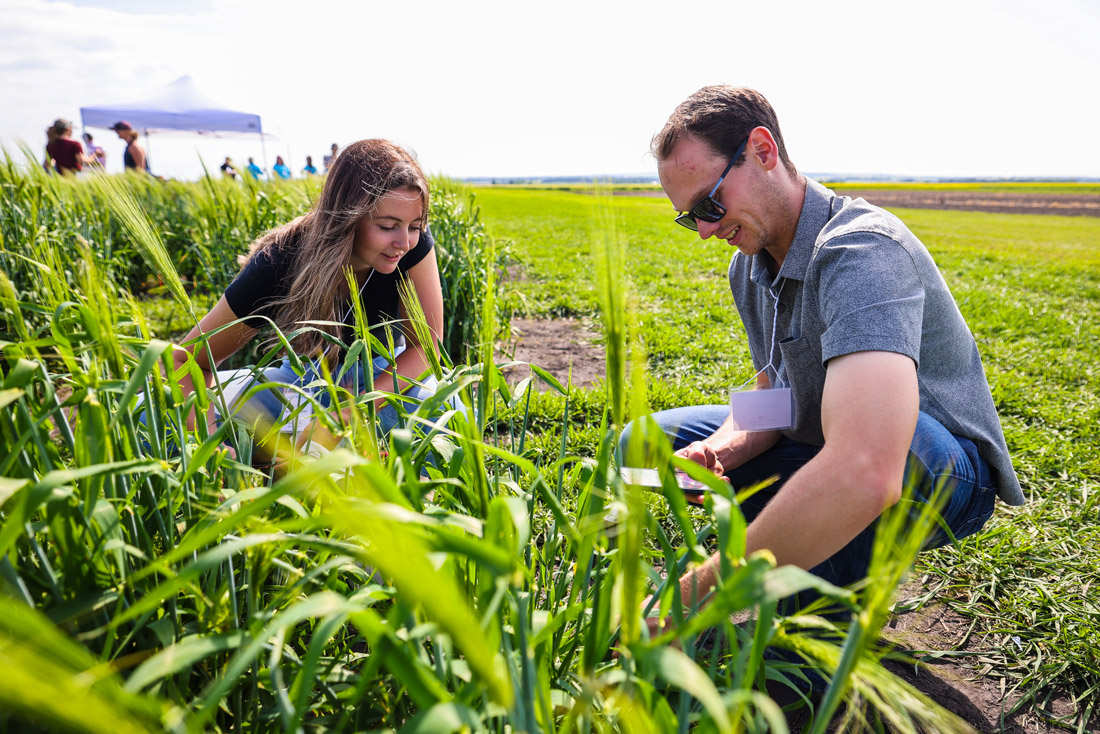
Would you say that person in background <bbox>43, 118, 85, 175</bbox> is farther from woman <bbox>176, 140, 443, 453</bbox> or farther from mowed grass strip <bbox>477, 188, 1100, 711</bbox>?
woman <bbox>176, 140, 443, 453</bbox>

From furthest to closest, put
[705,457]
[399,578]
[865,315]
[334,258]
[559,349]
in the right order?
1. [559,349]
2. [334,258]
3. [705,457]
4. [865,315]
5. [399,578]

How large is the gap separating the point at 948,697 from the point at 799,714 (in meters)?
0.42

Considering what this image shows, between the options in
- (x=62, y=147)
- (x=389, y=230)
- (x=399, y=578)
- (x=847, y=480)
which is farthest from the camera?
(x=62, y=147)

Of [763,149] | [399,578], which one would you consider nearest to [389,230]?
[763,149]

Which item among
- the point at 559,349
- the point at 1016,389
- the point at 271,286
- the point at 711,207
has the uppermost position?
the point at 711,207

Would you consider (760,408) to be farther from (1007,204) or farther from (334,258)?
(1007,204)

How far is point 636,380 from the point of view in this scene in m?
0.50

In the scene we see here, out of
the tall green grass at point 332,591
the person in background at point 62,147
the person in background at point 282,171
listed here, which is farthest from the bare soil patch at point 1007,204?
the tall green grass at point 332,591

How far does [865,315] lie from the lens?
1.19 metres

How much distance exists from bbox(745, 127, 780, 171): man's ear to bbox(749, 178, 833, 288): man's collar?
135 mm

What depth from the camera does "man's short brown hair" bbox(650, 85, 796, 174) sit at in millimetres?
1550

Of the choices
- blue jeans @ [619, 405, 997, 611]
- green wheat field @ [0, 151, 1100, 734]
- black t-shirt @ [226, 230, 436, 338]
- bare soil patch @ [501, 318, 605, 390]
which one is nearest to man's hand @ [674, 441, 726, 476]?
blue jeans @ [619, 405, 997, 611]

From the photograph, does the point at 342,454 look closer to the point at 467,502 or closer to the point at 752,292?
the point at 467,502

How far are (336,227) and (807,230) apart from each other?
1.49m
